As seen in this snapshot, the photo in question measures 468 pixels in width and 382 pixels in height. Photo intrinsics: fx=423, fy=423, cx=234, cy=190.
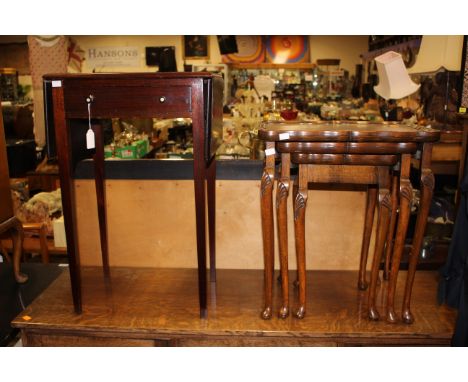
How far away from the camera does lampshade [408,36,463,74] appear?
3562 mm

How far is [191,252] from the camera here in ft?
7.27

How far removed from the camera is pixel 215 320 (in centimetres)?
172

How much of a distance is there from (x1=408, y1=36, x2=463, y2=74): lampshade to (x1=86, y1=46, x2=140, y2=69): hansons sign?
15.2 feet

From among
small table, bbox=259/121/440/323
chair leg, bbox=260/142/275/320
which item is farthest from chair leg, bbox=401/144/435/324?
chair leg, bbox=260/142/275/320

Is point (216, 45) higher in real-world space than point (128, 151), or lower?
higher

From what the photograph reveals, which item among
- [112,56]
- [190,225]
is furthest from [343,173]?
[112,56]

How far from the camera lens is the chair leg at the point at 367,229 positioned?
186cm

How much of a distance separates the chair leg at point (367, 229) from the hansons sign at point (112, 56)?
6.23 m

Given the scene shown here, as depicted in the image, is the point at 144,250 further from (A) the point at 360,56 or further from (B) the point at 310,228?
(A) the point at 360,56

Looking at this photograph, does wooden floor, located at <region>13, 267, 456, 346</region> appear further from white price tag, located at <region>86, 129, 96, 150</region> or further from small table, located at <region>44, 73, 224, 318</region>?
white price tag, located at <region>86, 129, 96, 150</region>

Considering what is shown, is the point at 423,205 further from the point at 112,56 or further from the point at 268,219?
the point at 112,56

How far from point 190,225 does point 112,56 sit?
19.3 ft

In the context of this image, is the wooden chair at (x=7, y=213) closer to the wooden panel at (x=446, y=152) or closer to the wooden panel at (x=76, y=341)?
the wooden panel at (x=76, y=341)

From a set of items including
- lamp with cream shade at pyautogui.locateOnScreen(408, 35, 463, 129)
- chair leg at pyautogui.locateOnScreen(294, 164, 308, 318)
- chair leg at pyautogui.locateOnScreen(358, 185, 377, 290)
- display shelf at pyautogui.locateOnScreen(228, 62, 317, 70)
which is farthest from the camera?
display shelf at pyautogui.locateOnScreen(228, 62, 317, 70)
